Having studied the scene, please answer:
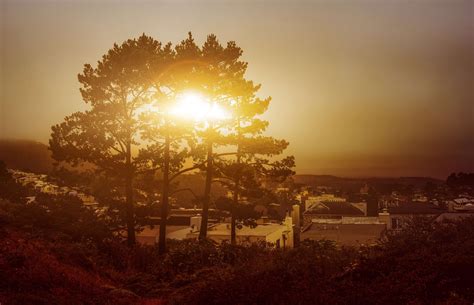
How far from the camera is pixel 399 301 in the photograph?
10.3 metres

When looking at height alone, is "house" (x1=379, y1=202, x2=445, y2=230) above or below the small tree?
below

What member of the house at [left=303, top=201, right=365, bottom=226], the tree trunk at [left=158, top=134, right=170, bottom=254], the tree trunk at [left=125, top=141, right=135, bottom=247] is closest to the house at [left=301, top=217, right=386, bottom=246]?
the house at [left=303, top=201, right=365, bottom=226]

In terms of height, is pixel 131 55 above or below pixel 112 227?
above

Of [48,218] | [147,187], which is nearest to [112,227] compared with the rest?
[147,187]

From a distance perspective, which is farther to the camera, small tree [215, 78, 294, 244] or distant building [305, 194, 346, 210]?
distant building [305, 194, 346, 210]

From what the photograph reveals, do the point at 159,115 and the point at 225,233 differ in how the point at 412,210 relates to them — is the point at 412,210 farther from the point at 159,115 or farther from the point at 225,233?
the point at 159,115

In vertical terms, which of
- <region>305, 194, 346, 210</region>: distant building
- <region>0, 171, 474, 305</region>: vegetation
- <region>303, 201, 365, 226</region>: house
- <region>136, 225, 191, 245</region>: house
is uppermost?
<region>305, 194, 346, 210</region>: distant building

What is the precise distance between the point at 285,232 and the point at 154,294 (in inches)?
1059

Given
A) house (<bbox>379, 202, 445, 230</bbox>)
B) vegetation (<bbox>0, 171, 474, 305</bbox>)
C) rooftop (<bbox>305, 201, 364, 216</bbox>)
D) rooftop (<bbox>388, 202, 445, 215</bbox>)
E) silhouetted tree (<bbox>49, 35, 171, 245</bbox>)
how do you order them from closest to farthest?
vegetation (<bbox>0, 171, 474, 305</bbox>) → silhouetted tree (<bbox>49, 35, 171, 245</bbox>) → house (<bbox>379, 202, 445, 230</bbox>) → rooftop (<bbox>388, 202, 445, 215</bbox>) → rooftop (<bbox>305, 201, 364, 216</bbox>)

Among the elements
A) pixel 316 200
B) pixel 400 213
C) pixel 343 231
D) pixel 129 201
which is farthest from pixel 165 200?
pixel 316 200

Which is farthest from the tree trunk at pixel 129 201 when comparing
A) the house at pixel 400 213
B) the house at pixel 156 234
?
the house at pixel 400 213

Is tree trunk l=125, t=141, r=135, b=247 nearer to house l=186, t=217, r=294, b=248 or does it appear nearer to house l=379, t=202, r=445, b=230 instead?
house l=186, t=217, r=294, b=248

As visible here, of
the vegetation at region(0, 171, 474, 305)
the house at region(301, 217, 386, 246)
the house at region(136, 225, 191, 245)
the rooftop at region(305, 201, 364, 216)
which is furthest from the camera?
the rooftop at region(305, 201, 364, 216)

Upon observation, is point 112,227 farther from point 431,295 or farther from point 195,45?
point 431,295
